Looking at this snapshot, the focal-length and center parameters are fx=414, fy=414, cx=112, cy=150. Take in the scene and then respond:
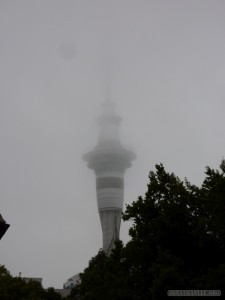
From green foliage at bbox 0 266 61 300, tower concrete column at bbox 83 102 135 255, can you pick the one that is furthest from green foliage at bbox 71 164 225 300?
tower concrete column at bbox 83 102 135 255

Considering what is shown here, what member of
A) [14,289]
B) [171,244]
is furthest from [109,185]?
[171,244]

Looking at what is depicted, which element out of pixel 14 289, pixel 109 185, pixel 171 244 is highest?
pixel 109 185

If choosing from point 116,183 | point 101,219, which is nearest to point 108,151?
point 116,183

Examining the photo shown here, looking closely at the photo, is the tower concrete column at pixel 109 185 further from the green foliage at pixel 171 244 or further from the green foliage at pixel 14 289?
the green foliage at pixel 171 244

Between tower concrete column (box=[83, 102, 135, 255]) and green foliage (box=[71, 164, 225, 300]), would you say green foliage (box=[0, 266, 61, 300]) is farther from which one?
Result: tower concrete column (box=[83, 102, 135, 255])

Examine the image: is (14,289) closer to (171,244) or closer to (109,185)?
(171,244)

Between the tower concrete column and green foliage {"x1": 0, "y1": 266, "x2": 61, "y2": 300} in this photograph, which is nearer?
green foliage {"x1": 0, "y1": 266, "x2": 61, "y2": 300}

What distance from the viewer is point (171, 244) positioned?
23.1 m

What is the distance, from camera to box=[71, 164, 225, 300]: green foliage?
67.5ft

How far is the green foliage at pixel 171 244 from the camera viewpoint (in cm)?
2056

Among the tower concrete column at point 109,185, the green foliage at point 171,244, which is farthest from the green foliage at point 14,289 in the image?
the tower concrete column at point 109,185

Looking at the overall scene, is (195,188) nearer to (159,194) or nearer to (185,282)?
(159,194)

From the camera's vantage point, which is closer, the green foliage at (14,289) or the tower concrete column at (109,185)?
the green foliage at (14,289)

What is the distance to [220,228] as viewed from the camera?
2158 cm
